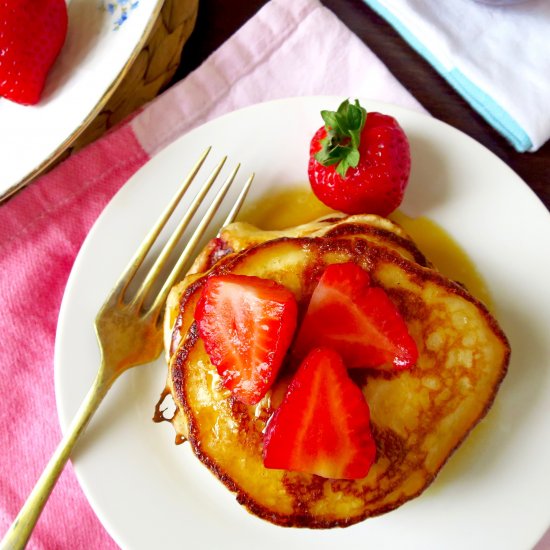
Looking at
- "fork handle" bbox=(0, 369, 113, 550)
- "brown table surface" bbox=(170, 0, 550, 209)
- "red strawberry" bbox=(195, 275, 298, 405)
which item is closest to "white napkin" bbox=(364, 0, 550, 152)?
"brown table surface" bbox=(170, 0, 550, 209)

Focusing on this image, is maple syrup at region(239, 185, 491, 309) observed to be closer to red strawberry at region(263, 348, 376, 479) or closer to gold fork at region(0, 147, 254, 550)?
gold fork at region(0, 147, 254, 550)

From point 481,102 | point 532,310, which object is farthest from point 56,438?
point 481,102

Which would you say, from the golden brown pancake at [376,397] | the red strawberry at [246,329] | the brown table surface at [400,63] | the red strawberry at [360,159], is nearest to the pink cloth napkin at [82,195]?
the brown table surface at [400,63]

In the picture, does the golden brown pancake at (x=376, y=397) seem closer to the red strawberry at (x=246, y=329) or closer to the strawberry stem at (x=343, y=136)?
the red strawberry at (x=246, y=329)

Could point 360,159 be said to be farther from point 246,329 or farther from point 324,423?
point 324,423

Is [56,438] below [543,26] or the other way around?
the other way around

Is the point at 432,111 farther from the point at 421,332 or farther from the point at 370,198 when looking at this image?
the point at 421,332

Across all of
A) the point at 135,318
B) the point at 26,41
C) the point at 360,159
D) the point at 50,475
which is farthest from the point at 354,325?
the point at 26,41
